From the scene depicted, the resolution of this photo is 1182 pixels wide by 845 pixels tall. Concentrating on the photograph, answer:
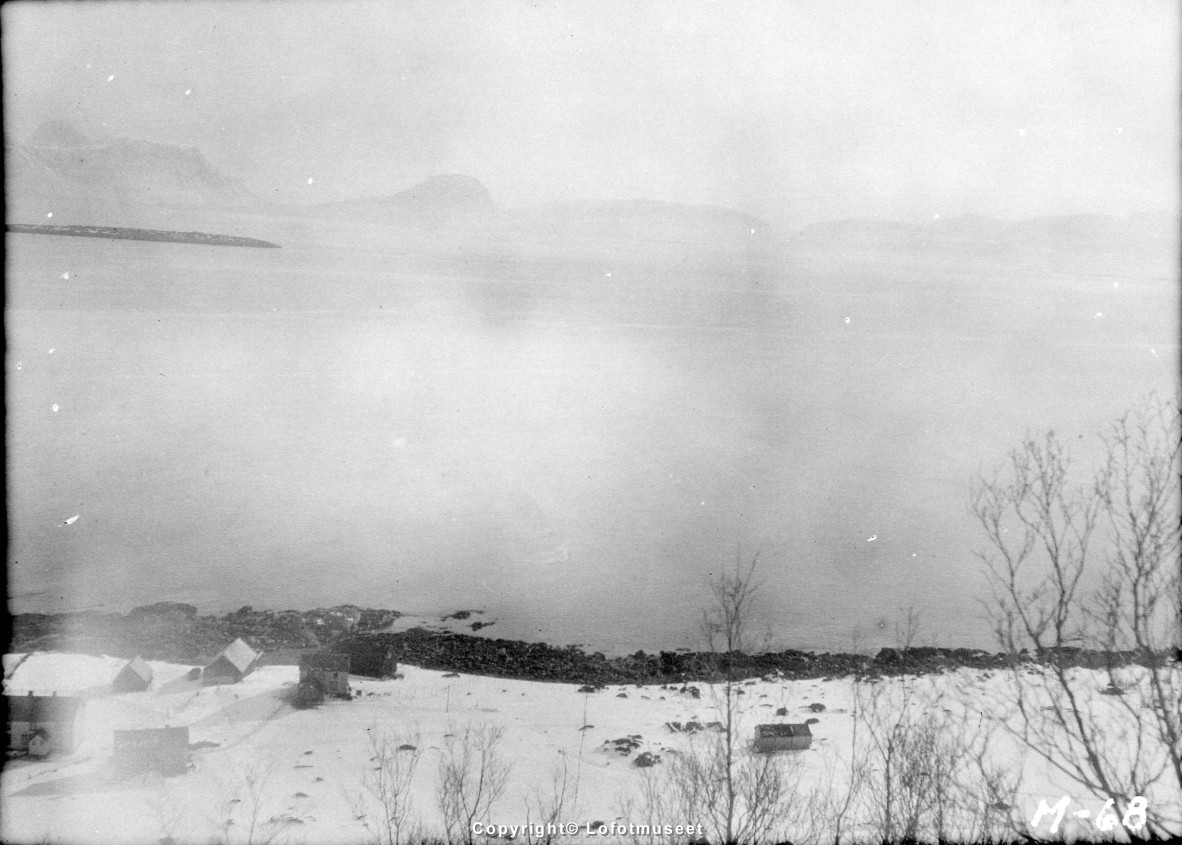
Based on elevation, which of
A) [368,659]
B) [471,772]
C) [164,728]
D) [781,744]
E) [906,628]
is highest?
[906,628]

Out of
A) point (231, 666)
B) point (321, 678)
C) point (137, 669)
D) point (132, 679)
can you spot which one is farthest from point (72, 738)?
point (321, 678)

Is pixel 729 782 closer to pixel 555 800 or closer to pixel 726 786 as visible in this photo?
pixel 726 786

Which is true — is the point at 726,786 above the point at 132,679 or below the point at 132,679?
below

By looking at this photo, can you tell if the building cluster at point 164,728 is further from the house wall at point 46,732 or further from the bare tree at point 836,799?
the bare tree at point 836,799

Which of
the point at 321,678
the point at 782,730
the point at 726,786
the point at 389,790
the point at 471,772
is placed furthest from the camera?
the point at 321,678

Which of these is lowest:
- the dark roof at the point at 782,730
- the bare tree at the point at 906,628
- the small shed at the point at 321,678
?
the dark roof at the point at 782,730

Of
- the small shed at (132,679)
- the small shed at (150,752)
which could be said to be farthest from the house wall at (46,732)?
the small shed at (132,679)

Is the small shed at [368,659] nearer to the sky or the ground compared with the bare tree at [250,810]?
nearer to the sky

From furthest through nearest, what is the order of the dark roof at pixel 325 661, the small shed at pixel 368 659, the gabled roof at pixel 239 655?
the small shed at pixel 368 659 → the gabled roof at pixel 239 655 → the dark roof at pixel 325 661
